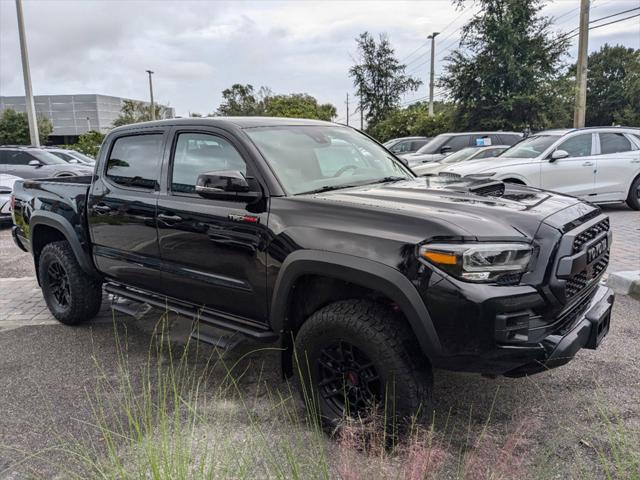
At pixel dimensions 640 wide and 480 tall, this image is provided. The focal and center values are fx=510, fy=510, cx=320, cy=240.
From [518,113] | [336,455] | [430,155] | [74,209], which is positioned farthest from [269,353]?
[518,113]

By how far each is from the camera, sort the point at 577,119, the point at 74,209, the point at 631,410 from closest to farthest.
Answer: the point at 631,410 → the point at 74,209 → the point at 577,119

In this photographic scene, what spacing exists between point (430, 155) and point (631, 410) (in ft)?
37.9

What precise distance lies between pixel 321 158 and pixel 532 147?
714 centimetres

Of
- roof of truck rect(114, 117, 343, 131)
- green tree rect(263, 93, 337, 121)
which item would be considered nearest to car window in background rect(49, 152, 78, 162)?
roof of truck rect(114, 117, 343, 131)

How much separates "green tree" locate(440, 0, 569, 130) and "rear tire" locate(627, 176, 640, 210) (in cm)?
1240

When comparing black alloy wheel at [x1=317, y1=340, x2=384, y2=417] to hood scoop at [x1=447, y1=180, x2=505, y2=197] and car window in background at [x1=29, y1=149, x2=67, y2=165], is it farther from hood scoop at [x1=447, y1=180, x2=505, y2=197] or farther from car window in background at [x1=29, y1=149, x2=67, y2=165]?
car window in background at [x1=29, y1=149, x2=67, y2=165]

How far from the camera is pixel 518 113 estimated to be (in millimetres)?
21797

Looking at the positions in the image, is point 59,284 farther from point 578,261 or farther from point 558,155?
point 558,155

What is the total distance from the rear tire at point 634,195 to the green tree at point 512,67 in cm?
1240

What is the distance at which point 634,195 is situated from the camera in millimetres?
9875

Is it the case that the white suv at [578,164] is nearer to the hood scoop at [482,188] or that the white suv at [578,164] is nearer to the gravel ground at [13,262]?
the hood scoop at [482,188]

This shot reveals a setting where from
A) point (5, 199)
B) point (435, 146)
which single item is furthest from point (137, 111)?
point (5, 199)

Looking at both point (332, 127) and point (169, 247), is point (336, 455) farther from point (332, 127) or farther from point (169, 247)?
point (332, 127)

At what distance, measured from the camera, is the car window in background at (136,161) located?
3947mm
